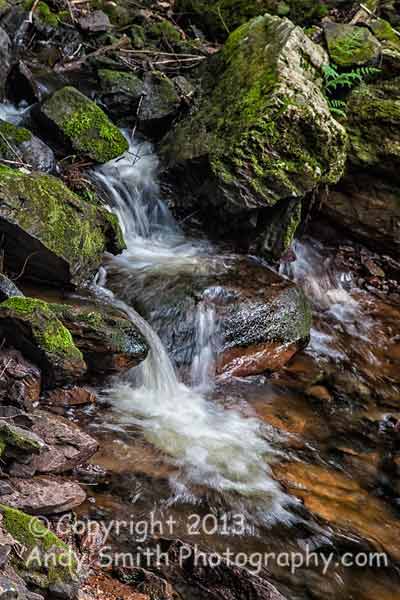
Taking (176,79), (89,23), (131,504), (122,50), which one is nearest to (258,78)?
(176,79)

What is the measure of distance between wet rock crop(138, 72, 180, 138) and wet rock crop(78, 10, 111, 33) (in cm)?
201

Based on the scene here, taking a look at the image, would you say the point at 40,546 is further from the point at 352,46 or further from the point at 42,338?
the point at 352,46

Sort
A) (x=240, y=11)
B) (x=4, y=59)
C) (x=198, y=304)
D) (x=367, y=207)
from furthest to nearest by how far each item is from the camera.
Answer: (x=240, y=11) < (x=367, y=207) < (x=4, y=59) < (x=198, y=304)

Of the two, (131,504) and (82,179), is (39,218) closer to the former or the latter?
(82,179)

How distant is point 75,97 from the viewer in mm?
6500

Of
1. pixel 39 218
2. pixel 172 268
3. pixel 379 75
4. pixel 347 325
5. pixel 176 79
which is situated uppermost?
pixel 379 75

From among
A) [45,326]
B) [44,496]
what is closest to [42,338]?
[45,326]

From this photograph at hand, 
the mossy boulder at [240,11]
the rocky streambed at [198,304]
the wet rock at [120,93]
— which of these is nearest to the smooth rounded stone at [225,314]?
the rocky streambed at [198,304]

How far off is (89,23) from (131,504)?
8.26 m

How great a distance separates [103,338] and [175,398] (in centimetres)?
96

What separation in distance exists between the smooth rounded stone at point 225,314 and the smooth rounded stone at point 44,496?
→ 7.78 ft

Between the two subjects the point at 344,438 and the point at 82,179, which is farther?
the point at 82,179

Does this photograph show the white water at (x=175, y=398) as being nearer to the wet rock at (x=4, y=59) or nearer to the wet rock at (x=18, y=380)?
the wet rock at (x=18, y=380)

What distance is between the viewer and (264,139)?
612 centimetres
